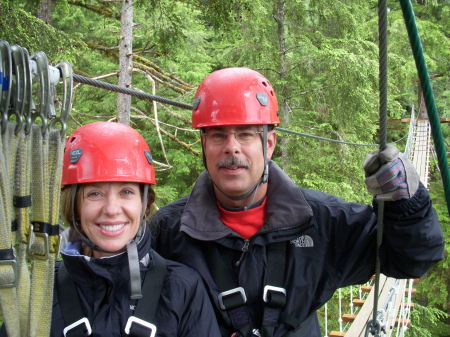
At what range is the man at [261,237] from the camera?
172cm

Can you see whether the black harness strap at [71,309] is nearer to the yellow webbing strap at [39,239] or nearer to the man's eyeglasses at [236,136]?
the yellow webbing strap at [39,239]

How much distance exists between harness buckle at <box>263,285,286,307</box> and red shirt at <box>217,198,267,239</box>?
202 mm

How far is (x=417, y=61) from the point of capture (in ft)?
4.43

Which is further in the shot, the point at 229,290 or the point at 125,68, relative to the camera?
the point at 125,68

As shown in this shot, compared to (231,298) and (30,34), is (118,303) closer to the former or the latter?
(231,298)

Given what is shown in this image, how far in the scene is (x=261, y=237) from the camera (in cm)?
176

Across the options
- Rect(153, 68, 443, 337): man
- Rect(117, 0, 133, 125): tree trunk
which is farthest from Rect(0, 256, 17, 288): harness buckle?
Rect(117, 0, 133, 125): tree trunk

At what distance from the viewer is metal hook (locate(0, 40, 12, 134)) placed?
107 centimetres

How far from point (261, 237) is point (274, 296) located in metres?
0.20

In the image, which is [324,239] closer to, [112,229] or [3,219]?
[112,229]

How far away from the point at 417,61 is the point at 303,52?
25.0ft

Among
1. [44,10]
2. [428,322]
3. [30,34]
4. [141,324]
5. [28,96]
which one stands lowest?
[428,322]

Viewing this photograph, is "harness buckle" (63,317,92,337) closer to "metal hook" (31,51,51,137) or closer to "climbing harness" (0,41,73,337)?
"climbing harness" (0,41,73,337)

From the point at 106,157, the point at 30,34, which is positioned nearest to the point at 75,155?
the point at 106,157
